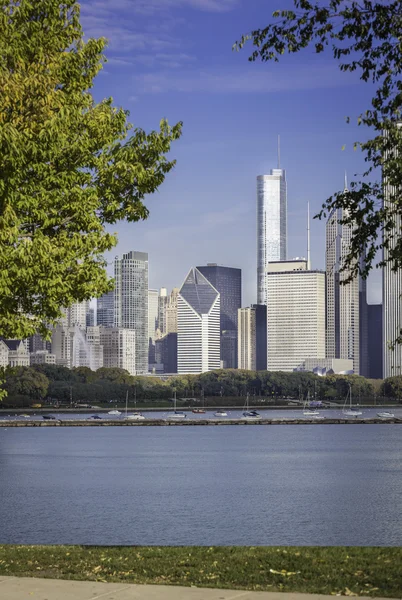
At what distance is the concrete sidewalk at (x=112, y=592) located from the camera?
41.7ft

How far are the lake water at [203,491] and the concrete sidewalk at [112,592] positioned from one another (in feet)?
97.7

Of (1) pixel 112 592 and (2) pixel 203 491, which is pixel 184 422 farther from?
(1) pixel 112 592

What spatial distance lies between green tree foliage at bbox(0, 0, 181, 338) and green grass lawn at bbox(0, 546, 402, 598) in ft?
13.6

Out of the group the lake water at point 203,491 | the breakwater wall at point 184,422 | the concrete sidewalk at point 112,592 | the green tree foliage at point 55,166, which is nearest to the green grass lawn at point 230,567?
the concrete sidewalk at point 112,592

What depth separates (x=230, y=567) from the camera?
15.4 meters

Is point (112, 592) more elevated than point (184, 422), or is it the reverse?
point (112, 592)

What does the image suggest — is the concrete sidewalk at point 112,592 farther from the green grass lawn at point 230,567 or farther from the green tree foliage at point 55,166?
the green tree foliage at point 55,166

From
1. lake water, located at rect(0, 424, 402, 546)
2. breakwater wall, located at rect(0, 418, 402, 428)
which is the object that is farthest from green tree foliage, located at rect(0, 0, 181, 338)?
breakwater wall, located at rect(0, 418, 402, 428)

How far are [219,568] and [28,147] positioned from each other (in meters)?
7.46

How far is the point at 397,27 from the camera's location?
1585cm

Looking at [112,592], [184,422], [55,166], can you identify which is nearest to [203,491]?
[55,166]

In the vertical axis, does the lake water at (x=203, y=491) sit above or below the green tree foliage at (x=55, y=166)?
below

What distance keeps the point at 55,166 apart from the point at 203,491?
2178 inches

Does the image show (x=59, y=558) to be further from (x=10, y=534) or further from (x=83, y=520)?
(x=83, y=520)
